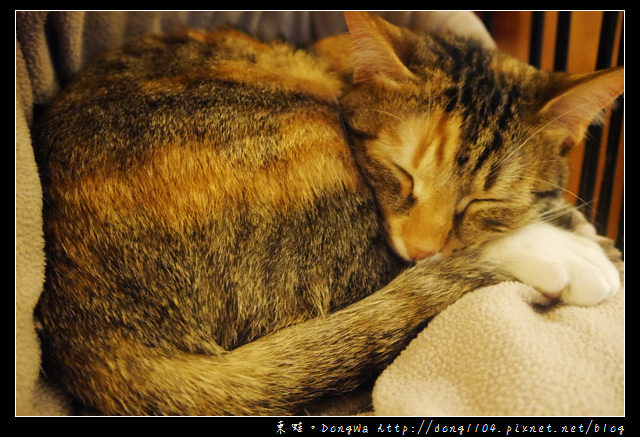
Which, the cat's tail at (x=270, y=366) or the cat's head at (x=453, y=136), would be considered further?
the cat's head at (x=453, y=136)

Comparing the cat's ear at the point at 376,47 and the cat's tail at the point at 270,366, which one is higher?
the cat's ear at the point at 376,47

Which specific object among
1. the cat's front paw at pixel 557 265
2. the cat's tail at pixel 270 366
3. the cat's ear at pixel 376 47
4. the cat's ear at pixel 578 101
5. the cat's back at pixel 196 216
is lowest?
the cat's tail at pixel 270 366

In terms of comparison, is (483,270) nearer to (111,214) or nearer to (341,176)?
(341,176)

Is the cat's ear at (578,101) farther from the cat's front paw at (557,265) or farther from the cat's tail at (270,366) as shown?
the cat's tail at (270,366)

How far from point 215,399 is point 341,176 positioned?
467mm

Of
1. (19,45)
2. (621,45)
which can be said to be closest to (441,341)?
(621,45)

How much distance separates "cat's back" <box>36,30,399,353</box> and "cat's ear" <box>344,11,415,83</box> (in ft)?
0.56

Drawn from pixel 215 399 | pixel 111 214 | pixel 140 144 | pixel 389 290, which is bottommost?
pixel 215 399

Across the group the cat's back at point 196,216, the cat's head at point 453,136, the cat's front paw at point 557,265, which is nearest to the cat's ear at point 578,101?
the cat's head at point 453,136

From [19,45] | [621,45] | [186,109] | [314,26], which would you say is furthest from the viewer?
[314,26]

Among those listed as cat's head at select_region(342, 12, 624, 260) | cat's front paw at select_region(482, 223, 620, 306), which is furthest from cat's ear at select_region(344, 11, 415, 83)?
cat's front paw at select_region(482, 223, 620, 306)

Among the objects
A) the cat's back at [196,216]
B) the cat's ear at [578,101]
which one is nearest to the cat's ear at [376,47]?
the cat's back at [196,216]

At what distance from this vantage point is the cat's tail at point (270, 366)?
2.43 ft

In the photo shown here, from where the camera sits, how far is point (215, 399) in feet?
2.43
